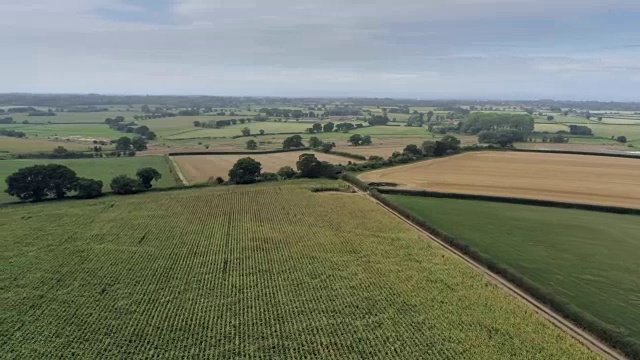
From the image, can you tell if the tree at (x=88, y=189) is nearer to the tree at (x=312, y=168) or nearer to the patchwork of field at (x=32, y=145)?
the tree at (x=312, y=168)

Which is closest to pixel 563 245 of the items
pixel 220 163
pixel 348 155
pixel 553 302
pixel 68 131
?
pixel 553 302

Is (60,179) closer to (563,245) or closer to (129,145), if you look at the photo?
(129,145)

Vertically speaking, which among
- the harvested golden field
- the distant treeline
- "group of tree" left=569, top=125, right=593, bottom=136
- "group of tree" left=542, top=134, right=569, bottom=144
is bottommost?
the harvested golden field

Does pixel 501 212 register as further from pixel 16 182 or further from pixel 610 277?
pixel 16 182

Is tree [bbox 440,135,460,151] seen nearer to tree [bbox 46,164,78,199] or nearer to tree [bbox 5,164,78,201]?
tree [bbox 46,164,78,199]

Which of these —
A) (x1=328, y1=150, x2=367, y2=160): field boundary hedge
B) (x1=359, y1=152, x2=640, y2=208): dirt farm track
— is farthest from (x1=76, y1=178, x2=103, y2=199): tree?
(x1=328, y1=150, x2=367, y2=160): field boundary hedge

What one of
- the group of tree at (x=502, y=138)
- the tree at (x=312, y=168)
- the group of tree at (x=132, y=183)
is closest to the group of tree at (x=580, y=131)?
the group of tree at (x=502, y=138)

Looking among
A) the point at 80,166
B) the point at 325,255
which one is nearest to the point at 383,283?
the point at 325,255
